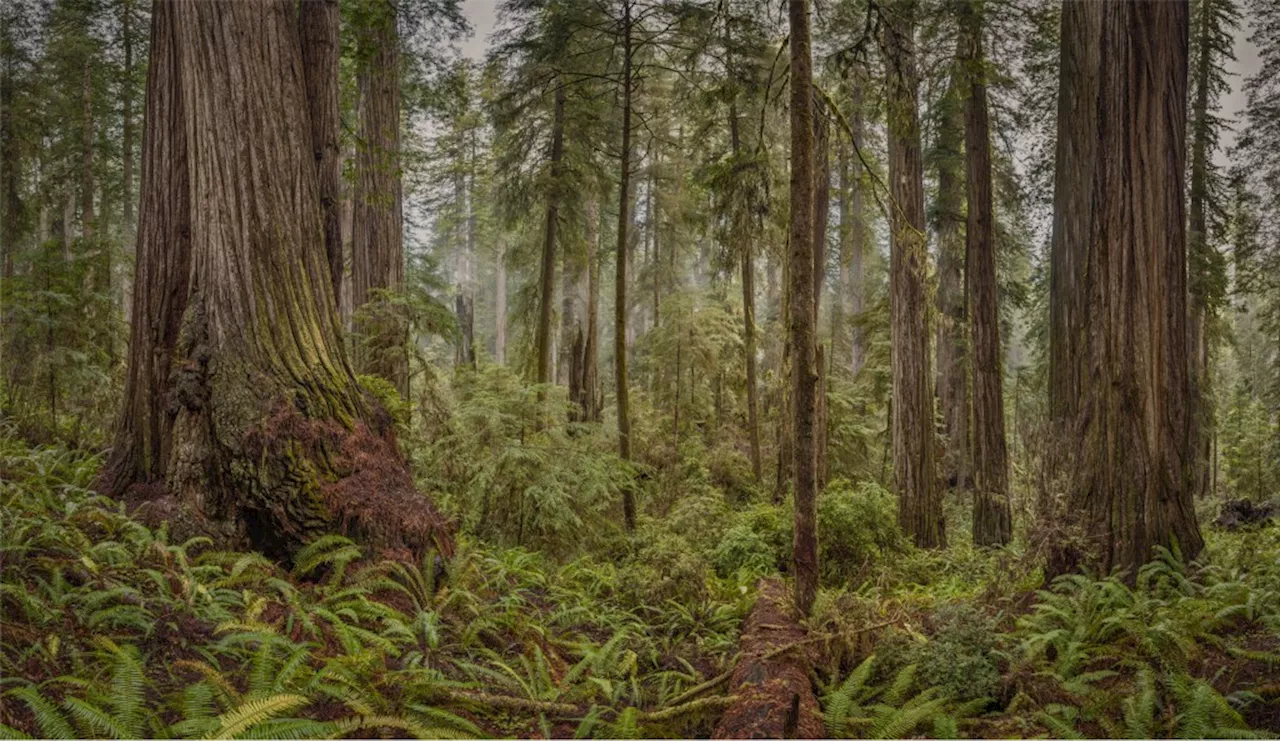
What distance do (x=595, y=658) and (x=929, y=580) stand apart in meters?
6.13

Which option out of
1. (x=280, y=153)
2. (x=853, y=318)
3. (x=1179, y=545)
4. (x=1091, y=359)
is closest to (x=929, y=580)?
(x=1179, y=545)

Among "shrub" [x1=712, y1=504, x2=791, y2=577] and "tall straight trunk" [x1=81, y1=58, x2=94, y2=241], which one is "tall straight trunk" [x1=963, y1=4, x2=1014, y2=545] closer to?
"shrub" [x1=712, y1=504, x2=791, y2=577]

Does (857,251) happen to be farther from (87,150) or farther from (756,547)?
(87,150)

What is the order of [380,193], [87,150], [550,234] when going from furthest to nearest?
1. [87,150]
2. [550,234]
3. [380,193]

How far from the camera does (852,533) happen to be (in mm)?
9219

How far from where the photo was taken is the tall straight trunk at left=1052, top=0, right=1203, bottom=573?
536 cm

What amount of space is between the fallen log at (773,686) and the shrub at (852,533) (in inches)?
154

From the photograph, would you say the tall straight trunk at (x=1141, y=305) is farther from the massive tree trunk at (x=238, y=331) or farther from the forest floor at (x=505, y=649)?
the massive tree trunk at (x=238, y=331)

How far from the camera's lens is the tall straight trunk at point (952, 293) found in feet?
52.8

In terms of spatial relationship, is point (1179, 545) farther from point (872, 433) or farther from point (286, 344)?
point (872, 433)

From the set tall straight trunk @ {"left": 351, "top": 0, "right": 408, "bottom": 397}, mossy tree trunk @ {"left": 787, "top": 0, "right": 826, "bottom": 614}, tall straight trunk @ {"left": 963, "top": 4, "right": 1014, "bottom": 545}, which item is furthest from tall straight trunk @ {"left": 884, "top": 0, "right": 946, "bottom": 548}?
tall straight trunk @ {"left": 351, "top": 0, "right": 408, "bottom": 397}

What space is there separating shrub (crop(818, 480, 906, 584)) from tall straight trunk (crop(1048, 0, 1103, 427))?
3.65 metres

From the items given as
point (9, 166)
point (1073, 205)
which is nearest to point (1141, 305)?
point (1073, 205)

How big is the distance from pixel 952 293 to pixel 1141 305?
13.1 m
